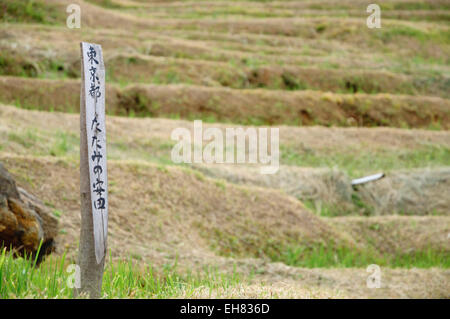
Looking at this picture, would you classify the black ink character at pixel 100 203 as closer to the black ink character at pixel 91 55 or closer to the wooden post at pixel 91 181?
the wooden post at pixel 91 181

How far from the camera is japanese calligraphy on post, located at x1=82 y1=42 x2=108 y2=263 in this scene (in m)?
3.59

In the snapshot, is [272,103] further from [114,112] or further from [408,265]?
[408,265]

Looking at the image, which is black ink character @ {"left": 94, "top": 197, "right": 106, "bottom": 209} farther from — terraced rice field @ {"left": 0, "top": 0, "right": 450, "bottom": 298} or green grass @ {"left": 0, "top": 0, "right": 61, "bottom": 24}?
green grass @ {"left": 0, "top": 0, "right": 61, "bottom": 24}

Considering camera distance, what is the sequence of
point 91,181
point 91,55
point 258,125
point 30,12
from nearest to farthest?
1. point 91,181
2. point 91,55
3. point 258,125
4. point 30,12

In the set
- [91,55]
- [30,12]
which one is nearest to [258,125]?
[30,12]

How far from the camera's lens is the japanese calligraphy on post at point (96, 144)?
3.59 m

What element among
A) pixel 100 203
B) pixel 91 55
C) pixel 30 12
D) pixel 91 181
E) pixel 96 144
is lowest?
pixel 100 203

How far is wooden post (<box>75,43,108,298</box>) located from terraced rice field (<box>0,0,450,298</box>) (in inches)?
18.0

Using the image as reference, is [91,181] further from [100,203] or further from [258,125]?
[258,125]

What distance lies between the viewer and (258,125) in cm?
1517

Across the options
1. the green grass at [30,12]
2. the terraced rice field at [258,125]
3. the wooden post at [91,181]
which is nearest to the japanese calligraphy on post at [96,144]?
the wooden post at [91,181]

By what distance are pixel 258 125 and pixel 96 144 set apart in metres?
11.7

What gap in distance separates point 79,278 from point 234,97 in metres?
12.2

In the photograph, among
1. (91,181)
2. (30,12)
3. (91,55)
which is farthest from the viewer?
(30,12)
